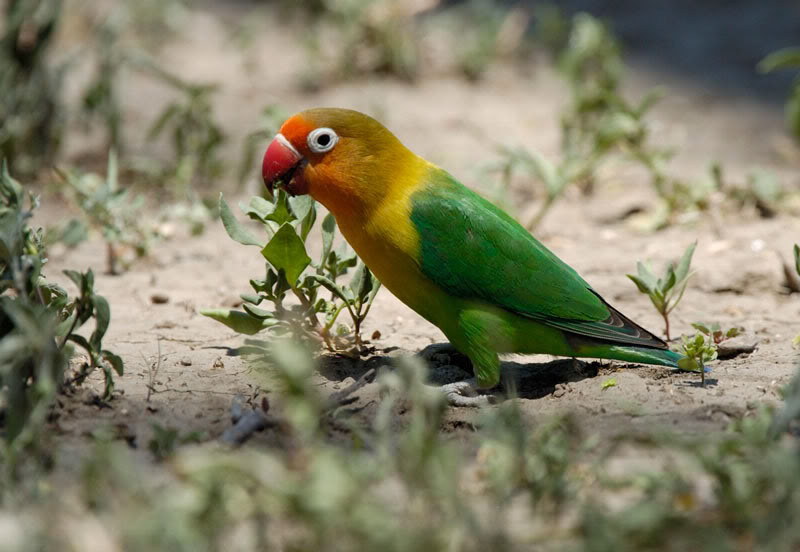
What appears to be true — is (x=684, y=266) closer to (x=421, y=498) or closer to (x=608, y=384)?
(x=608, y=384)

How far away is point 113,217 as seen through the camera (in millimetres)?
3893

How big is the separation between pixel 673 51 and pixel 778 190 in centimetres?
314

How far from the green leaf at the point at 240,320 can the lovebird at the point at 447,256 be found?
0.41 m

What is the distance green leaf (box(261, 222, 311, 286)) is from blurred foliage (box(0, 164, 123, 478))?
1.93ft

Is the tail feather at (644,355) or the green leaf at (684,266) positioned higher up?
the green leaf at (684,266)

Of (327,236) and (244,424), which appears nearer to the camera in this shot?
(244,424)

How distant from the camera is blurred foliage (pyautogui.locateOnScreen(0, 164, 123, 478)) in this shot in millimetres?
1867

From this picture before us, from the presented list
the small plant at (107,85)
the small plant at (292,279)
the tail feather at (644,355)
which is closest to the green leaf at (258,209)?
the small plant at (292,279)

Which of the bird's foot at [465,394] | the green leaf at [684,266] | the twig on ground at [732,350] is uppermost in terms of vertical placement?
the green leaf at [684,266]

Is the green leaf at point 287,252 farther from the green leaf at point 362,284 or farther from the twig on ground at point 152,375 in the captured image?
the twig on ground at point 152,375

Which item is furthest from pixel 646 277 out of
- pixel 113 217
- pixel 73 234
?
pixel 113 217

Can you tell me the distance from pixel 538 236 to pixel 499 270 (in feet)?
5.23

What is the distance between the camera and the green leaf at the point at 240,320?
9.39 ft

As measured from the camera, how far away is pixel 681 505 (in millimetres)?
1777
